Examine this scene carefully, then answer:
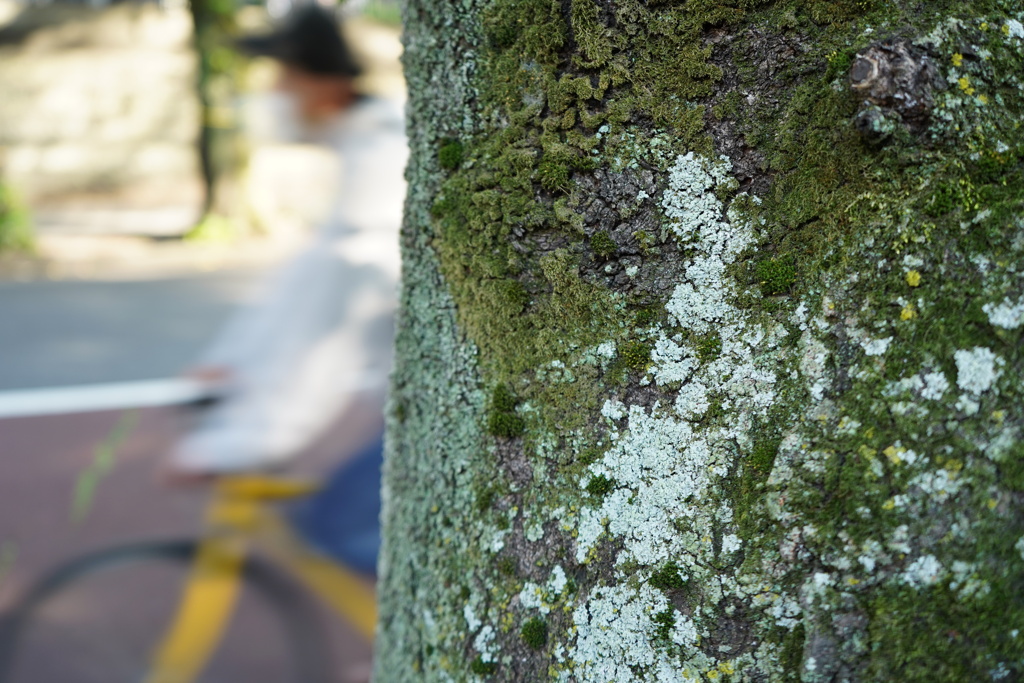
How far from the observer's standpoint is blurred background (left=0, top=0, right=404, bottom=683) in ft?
18.1

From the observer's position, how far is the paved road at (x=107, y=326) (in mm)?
7883

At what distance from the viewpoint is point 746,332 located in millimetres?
1095

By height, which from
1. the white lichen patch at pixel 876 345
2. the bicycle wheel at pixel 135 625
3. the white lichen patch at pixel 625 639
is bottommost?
the bicycle wheel at pixel 135 625

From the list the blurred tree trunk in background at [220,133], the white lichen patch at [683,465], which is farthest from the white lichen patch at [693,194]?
the blurred tree trunk in background at [220,133]

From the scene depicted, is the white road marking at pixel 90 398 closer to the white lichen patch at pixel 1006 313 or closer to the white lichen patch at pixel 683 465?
the white lichen patch at pixel 683 465

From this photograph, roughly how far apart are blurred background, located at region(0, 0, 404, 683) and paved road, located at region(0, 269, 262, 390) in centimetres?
3

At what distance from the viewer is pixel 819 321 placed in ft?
3.49

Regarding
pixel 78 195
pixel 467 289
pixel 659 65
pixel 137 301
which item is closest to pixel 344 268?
pixel 467 289

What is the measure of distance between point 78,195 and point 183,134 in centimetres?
230

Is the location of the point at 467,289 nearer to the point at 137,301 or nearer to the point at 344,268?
the point at 344,268

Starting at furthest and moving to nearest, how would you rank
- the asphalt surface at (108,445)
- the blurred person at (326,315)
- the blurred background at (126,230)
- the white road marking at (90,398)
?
the white road marking at (90,398), the blurred background at (126,230), the asphalt surface at (108,445), the blurred person at (326,315)

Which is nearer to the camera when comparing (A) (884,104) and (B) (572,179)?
(A) (884,104)

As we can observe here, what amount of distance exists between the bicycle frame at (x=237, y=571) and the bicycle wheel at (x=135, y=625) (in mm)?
68

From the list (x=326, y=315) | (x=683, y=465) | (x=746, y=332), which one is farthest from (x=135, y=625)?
(x=746, y=332)
